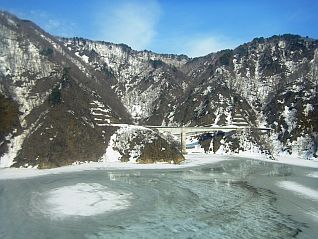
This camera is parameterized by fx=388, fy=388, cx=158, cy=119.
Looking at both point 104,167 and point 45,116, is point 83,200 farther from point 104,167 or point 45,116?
point 45,116

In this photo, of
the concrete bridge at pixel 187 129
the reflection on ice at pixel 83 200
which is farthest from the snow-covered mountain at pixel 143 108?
the reflection on ice at pixel 83 200

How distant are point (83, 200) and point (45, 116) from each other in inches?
1764

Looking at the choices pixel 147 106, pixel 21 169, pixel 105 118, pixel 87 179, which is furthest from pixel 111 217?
pixel 147 106

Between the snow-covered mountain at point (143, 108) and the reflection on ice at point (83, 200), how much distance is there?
25.1 meters

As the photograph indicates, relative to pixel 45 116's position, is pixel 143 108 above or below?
above

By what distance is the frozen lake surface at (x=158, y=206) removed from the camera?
29828mm

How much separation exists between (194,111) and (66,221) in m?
123

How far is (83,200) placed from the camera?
136 ft

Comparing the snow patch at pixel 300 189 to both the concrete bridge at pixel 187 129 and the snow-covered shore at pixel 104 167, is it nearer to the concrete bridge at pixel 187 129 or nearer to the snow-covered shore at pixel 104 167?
the snow-covered shore at pixel 104 167

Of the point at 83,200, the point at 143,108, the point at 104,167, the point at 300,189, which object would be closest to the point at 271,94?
the point at 143,108

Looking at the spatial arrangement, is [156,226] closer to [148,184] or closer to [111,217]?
[111,217]

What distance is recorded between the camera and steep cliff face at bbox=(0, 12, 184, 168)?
7450 centimetres

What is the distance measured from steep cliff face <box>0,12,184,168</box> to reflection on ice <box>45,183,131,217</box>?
81.6 feet

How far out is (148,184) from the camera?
174 ft
